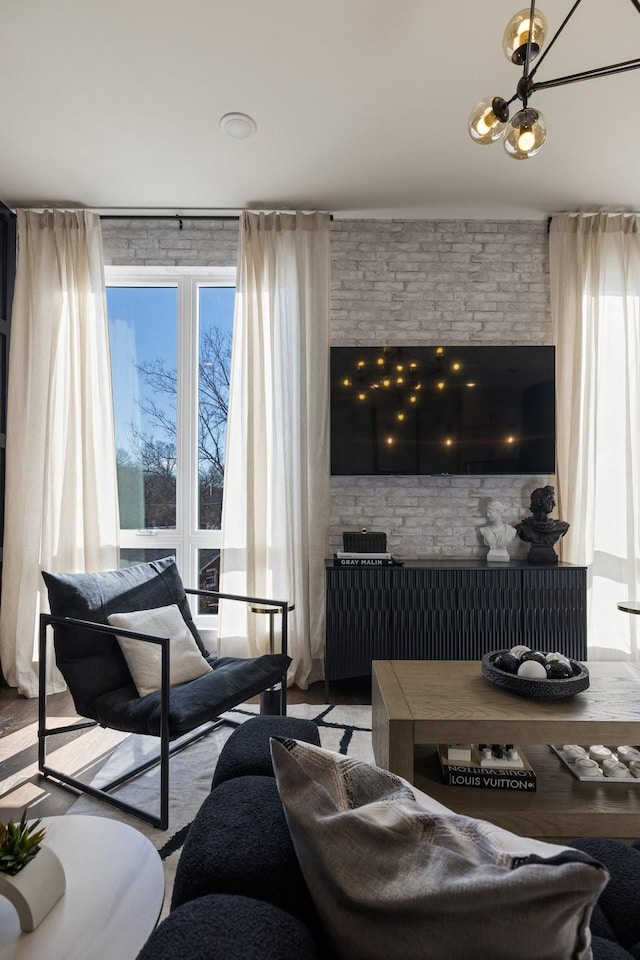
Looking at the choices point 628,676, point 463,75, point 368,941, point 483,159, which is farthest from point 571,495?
point 368,941

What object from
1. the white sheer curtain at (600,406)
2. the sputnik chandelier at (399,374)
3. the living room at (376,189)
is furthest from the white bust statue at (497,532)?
the sputnik chandelier at (399,374)

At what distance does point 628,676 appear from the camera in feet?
6.64

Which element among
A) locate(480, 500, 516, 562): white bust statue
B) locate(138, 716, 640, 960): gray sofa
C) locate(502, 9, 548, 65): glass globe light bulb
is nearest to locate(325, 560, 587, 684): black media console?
locate(480, 500, 516, 562): white bust statue

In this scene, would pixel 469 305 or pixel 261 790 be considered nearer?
pixel 261 790

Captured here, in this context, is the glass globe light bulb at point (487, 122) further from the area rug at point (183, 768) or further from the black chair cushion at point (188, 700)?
the area rug at point (183, 768)

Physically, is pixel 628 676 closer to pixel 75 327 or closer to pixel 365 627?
pixel 365 627

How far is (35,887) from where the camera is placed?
106cm

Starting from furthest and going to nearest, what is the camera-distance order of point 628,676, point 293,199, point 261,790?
point 293,199 < point 628,676 < point 261,790

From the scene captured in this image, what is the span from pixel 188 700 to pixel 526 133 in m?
2.10

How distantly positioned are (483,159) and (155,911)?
325 cm

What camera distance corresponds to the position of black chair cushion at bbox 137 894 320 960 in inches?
21.2

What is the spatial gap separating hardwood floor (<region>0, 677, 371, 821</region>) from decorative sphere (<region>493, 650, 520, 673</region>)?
139cm

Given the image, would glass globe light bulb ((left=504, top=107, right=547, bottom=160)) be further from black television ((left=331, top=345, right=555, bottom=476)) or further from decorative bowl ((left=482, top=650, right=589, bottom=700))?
black television ((left=331, top=345, right=555, bottom=476))

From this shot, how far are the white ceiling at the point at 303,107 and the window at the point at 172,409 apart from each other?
0.53 metres
